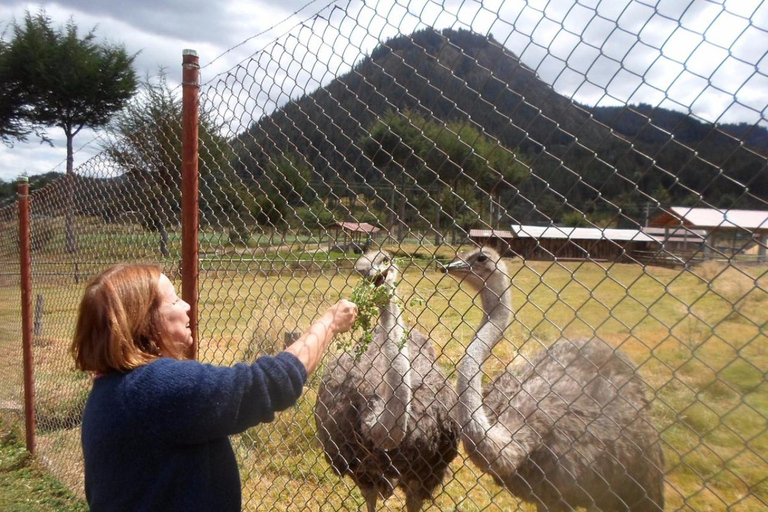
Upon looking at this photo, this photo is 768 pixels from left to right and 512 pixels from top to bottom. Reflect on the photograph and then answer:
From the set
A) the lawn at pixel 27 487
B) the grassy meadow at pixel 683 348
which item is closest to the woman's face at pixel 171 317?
the grassy meadow at pixel 683 348

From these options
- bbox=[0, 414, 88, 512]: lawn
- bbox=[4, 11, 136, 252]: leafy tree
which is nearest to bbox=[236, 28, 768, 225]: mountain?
bbox=[0, 414, 88, 512]: lawn

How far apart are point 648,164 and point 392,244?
133cm

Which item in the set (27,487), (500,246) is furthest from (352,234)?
(27,487)

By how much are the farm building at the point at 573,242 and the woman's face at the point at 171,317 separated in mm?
1078

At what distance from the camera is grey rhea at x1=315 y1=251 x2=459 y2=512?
3.27m

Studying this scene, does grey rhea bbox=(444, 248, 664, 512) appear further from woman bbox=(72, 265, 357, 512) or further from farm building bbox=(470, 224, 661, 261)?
woman bbox=(72, 265, 357, 512)

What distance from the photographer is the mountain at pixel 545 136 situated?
1481 millimetres

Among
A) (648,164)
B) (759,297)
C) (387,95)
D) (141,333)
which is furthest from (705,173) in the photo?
(141,333)

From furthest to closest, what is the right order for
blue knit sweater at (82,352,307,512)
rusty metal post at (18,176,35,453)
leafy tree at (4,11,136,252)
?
leafy tree at (4,11,136,252), rusty metal post at (18,176,35,453), blue knit sweater at (82,352,307,512)

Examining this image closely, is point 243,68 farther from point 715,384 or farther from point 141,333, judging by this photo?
point 715,384

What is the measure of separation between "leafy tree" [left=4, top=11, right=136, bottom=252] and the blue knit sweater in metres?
28.9

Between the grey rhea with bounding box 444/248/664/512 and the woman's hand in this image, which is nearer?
the woman's hand

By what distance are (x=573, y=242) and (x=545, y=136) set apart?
0.35 meters

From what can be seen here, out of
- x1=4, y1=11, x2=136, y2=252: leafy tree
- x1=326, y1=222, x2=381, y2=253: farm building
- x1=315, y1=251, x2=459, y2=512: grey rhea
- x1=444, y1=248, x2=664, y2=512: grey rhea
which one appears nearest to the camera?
x1=326, y1=222, x2=381, y2=253: farm building
